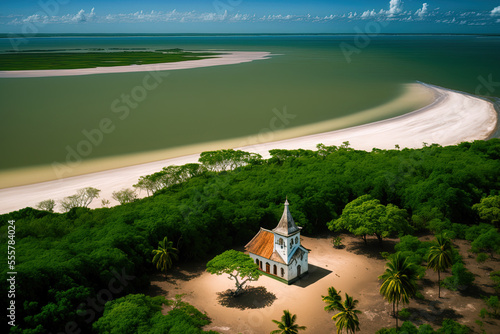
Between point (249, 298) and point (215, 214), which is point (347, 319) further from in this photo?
point (215, 214)

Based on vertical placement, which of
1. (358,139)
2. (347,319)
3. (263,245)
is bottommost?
(347,319)

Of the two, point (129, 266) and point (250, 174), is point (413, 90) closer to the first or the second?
point (250, 174)

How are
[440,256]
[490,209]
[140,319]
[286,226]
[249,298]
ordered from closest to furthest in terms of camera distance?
[140,319], [440,256], [249,298], [286,226], [490,209]

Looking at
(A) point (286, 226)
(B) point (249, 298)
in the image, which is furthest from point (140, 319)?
(A) point (286, 226)

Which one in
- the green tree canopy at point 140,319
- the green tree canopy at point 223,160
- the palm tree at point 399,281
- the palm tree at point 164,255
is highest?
the green tree canopy at point 223,160

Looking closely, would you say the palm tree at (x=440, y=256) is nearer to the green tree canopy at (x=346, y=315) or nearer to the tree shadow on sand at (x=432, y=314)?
the tree shadow on sand at (x=432, y=314)

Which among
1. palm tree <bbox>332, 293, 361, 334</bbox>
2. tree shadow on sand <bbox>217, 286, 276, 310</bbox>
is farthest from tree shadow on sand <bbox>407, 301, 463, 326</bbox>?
tree shadow on sand <bbox>217, 286, 276, 310</bbox>

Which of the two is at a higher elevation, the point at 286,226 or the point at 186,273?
the point at 286,226

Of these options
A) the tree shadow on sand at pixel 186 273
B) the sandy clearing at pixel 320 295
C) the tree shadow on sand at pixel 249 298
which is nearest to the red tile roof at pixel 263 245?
the sandy clearing at pixel 320 295
